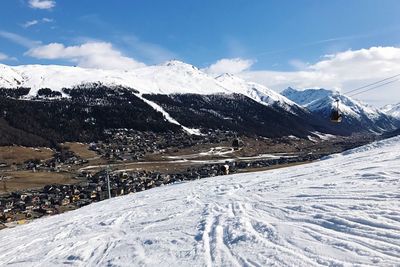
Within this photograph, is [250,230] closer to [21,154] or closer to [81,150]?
[21,154]

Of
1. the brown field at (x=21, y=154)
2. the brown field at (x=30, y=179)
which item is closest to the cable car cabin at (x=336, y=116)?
the brown field at (x=30, y=179)

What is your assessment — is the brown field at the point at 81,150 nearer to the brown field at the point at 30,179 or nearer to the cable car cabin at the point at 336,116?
the brown field at the point at 30,179

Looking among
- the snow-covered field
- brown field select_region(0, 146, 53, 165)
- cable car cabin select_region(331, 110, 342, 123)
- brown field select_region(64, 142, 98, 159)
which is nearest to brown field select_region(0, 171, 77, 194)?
brown field select_region(0, 146, 53, 165)

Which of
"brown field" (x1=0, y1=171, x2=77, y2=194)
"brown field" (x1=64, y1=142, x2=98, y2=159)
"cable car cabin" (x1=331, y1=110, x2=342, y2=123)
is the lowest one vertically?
"brown field" (x1=0, y1=171, x2=77, y2=194)

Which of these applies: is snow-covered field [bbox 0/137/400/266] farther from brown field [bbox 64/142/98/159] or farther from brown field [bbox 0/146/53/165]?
brown field [bbox 64/142/98/159]

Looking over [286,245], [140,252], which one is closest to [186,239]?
[140,252]

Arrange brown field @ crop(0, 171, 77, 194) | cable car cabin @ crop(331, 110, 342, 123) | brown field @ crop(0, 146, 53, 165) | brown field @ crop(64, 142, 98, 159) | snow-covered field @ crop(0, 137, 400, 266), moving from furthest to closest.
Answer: brown field @ crop(64, 142, 98, 159) → brown field @ crop(0, 146, 53, 165) → brown field @ crop(0, 171, 77, 194) → cable car cabin @ crop(331, 110, 342, 123) → snow-covered field @ crop(0, 137, 400, 266)

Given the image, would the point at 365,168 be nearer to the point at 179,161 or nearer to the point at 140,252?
the point at 140,252
